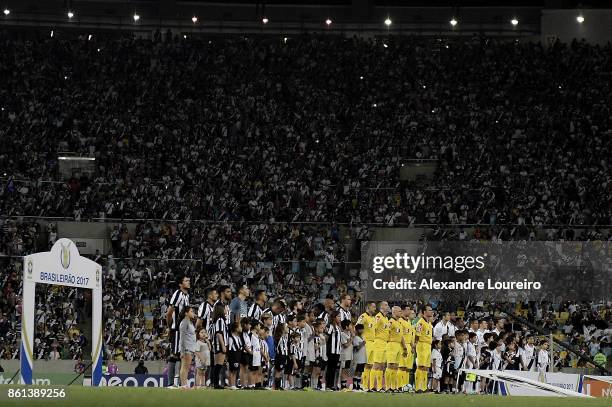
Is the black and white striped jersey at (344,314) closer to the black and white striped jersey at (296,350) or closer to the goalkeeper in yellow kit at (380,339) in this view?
the goalkeeper in yellow kit at (380,339)

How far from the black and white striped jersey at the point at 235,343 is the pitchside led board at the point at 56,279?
3.07 m

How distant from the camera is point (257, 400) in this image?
32.7ft

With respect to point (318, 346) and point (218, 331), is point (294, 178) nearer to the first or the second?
point (318, 346)

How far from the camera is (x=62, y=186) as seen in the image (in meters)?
39.7

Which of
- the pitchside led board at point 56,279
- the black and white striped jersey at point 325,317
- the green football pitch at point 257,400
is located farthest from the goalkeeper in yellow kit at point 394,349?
the green football pitch at point 257,400

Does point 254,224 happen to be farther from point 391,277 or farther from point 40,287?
point 391,277

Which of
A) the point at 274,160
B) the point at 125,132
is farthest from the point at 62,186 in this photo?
the point at 274,160

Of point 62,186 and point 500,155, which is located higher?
point 500,155

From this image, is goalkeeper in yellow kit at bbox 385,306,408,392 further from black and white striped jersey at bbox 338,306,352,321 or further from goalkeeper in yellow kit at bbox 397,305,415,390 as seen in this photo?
black and white striped jersey at bbox 338,306,352,321

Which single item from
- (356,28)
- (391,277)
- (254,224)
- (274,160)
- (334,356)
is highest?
(356,28)

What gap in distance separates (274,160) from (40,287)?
1330 cm

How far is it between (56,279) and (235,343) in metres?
4.50

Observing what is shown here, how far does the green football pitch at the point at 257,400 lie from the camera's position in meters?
9.63

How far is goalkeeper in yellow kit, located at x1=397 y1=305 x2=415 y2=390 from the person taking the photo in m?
22.6
